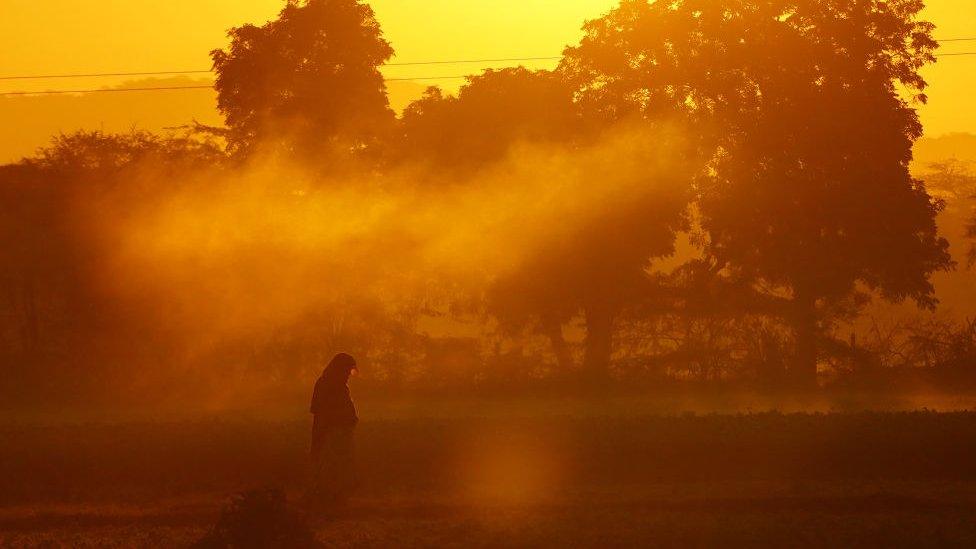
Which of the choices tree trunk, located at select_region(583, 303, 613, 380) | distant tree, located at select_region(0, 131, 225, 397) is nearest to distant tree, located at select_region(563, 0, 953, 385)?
tree trunk, located at select_region(583, 303, 613, 380)

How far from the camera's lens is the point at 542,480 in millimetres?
16219

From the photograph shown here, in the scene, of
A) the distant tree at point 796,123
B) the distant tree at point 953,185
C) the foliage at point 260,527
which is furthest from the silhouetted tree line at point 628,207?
the distant tree at point 953,185

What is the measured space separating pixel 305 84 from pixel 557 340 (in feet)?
34.6

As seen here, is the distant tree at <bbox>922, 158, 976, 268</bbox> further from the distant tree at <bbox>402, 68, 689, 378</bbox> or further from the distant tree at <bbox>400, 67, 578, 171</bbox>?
the distant tree at <bbox>400, 67, 578, 171</bbox>

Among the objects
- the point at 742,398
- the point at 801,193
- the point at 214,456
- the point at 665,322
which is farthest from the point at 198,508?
the point at 801,193

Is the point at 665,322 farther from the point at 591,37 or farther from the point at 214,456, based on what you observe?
the point at 214,456

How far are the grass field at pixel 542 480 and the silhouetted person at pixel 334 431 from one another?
1.49 feet

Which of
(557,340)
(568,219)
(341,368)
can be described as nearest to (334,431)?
(341,368)

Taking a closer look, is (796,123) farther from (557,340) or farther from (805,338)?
(557,340)

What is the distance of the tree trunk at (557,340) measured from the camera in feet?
105

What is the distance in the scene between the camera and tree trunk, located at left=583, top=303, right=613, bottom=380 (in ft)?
102

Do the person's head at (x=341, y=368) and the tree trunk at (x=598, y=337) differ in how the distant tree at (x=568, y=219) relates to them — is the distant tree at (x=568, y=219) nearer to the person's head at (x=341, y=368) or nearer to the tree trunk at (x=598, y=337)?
the tree trunk at (x=598, y=337)

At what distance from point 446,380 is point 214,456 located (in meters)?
13.1

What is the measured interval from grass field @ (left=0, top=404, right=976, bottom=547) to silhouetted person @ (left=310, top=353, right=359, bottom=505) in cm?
45
